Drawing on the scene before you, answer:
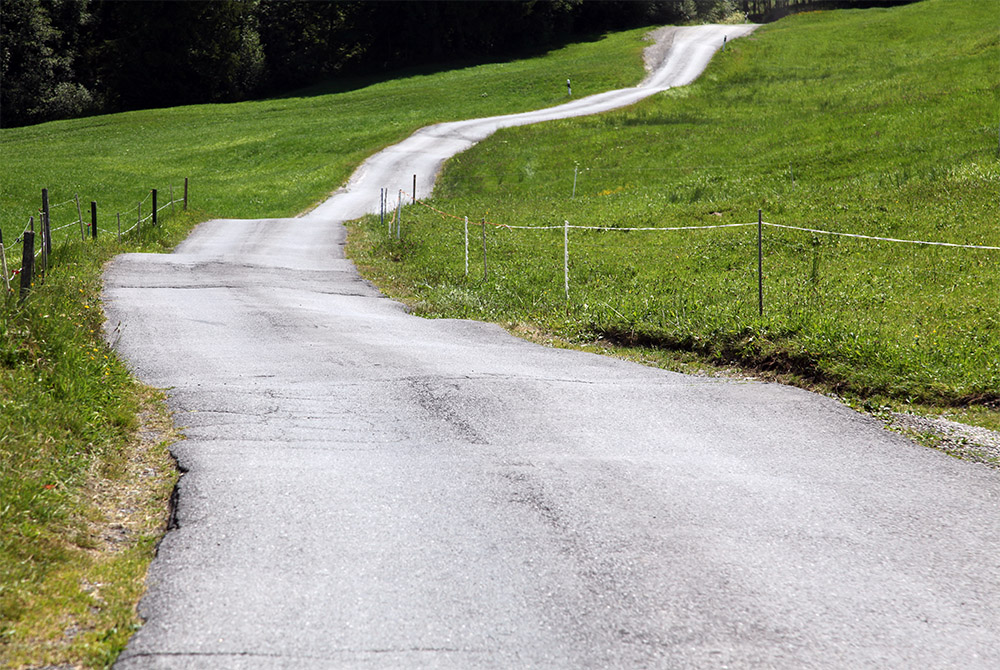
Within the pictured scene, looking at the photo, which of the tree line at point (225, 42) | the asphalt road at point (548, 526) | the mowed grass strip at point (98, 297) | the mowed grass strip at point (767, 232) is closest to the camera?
the asphalt road at point (548, 526)

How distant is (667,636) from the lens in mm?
5477

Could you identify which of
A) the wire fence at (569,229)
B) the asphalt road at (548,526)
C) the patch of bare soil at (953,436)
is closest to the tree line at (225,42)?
the wire fence at (569,229)

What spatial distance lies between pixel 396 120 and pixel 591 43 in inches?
1150

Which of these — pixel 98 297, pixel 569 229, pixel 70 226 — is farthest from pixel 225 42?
pixel 98 297

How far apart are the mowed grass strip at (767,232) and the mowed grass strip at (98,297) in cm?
722

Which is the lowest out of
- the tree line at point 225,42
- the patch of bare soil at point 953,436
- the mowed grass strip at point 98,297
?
the patch of bare soil at point 953,436

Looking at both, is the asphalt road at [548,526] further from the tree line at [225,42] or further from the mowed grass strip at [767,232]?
the tree line at [225,42]

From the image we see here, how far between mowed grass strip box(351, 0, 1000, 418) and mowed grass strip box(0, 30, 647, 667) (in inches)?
284

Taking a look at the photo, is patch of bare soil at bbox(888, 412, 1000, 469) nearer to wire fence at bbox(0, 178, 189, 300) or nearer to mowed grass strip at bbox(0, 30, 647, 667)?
mowed grass strip at bbox(0, 30, 647, 667)

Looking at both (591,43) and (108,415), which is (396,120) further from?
(108,415)

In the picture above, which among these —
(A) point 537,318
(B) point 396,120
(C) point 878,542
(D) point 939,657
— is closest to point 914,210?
(A) point 537,318

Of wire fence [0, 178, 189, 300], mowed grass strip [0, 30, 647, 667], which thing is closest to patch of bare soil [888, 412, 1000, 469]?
mowed grass strip [0, 30, 647, 667]

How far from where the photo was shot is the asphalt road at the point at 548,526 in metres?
5.42

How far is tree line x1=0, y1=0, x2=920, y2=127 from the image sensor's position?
210 ft
